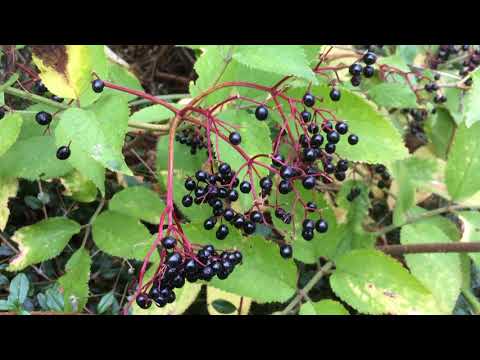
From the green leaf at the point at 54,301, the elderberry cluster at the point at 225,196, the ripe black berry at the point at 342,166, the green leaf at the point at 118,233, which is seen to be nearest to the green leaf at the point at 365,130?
the ripe black berry at the point at 342,166

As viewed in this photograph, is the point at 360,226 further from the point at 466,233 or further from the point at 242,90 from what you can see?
the point at 242,90

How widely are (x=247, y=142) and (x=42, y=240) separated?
2.73 feet

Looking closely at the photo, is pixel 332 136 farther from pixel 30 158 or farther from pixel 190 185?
pixel 30 158

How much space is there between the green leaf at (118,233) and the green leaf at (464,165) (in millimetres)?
1085

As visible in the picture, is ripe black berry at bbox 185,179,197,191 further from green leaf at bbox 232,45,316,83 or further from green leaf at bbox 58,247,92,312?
green leaf at bbox 58,247,92,312

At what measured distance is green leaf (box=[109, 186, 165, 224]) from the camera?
70.2 inches


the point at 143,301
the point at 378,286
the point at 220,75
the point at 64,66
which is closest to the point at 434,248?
the point at 378,286

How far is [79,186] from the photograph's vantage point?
6.03 ft

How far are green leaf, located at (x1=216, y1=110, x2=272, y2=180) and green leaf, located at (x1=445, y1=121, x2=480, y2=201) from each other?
0.79 m

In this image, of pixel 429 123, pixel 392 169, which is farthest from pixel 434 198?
pixel 392 169

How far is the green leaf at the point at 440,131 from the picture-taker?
2.45 meters

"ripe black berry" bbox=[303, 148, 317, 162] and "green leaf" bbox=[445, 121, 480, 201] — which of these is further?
"green leaf" bbox=[445, 121, 480, 201]

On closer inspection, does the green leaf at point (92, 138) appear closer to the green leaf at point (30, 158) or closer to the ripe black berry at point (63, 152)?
the ripe black berry at point (63, 152)

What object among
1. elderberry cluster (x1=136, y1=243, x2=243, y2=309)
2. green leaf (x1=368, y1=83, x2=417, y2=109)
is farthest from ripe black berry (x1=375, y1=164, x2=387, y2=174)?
elderberry cluster (x1=136, y1=243, x2=243, y2=309)
